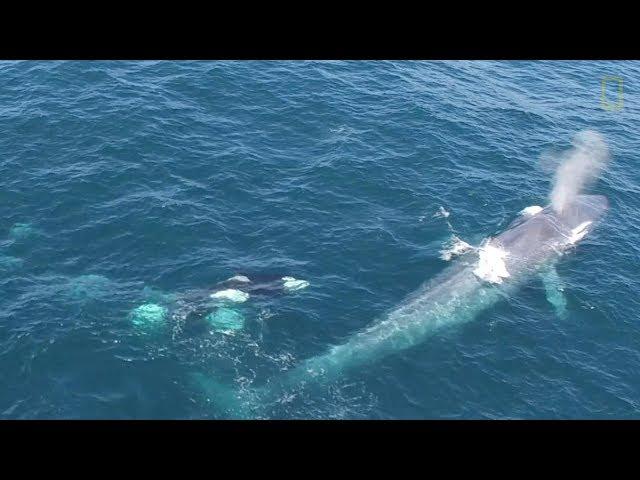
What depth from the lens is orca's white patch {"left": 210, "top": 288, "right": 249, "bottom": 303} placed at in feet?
220

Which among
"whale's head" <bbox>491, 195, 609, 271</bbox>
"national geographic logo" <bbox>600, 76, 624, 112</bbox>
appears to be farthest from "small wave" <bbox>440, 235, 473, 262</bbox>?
"national geographic logo" <bbox>600, 76, 624, 112</bbox>

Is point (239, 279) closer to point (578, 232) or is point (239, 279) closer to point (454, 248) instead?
point (454, 248)

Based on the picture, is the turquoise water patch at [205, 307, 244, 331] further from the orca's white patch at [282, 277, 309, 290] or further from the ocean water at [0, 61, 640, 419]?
the orca's white patch at [282, 277, 309, 290]

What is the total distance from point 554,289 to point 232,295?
1449 inches

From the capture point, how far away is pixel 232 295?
2657 inches

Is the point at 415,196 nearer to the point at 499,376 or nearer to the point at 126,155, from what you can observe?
the point at 499,376

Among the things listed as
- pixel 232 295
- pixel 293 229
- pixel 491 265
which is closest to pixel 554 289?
pixel 491 265

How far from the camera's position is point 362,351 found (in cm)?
6253

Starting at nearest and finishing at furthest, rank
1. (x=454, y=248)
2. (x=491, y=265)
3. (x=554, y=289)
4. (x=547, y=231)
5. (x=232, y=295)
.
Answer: (x=232, y=295) < (x=554, y=289) < (x=491, y=265) < (x=454, y=248) < (x=547, y=231)

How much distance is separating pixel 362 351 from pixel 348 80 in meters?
60.4

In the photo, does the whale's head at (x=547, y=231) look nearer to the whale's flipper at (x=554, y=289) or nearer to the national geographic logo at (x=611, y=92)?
the whale's flipper at (x=554, y=289)

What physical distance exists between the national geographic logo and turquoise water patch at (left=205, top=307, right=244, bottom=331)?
78.0 meters
